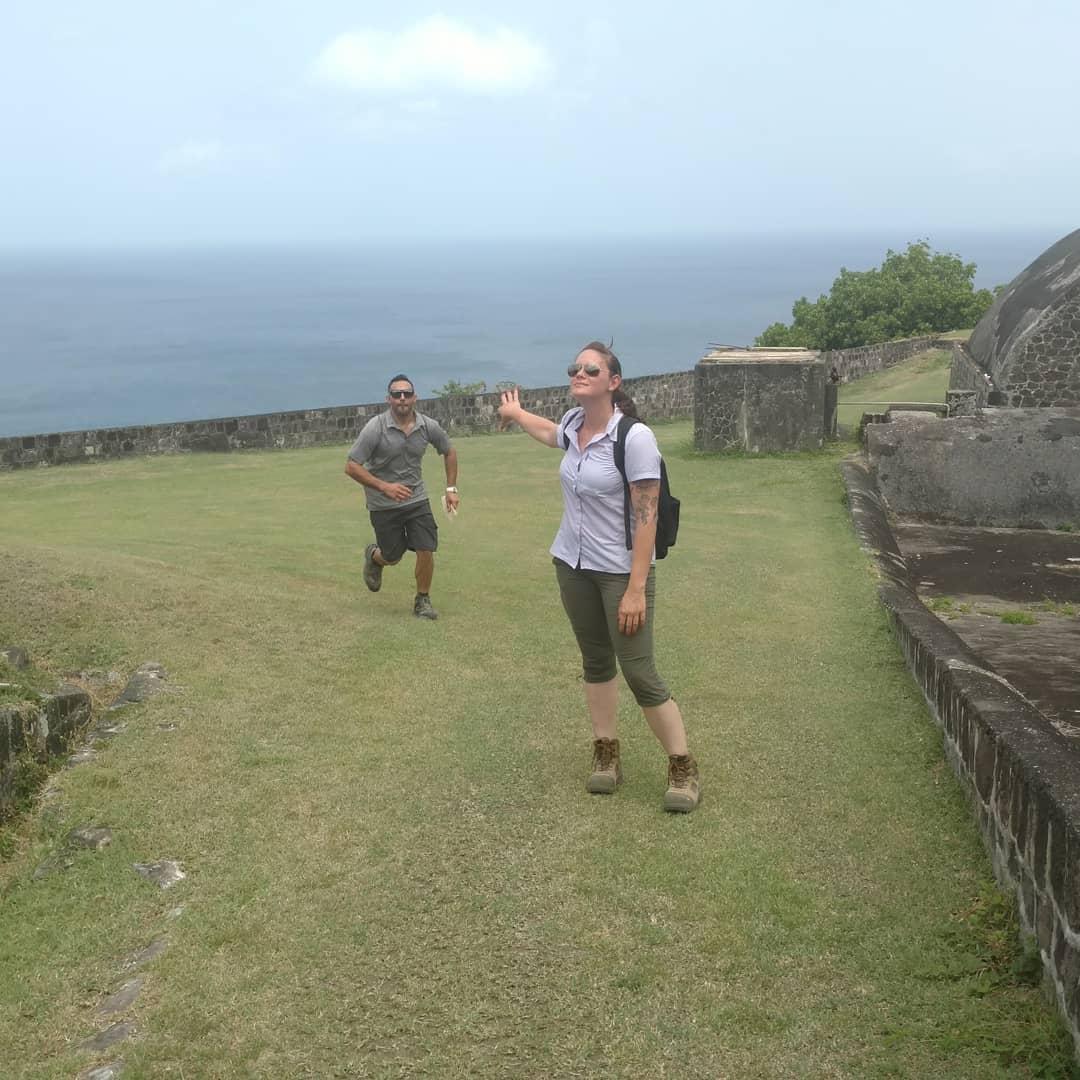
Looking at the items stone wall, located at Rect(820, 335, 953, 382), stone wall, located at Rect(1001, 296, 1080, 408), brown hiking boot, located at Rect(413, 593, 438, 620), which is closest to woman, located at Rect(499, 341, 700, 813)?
brown hiking boot, located at Rect(413, 593, 438, 620)

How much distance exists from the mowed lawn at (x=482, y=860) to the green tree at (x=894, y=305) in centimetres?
3729

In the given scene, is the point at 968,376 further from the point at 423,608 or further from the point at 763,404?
the point at 423,608

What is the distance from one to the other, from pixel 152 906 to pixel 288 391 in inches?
5302

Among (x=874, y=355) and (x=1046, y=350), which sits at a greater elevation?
(x=1046, y=350)

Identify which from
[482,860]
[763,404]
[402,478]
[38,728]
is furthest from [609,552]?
[763,404]

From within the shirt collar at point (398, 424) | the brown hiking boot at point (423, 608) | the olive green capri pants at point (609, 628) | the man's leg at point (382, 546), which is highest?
the shirt collar at point (398, 424)

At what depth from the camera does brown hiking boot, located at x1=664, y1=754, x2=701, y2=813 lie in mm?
5633

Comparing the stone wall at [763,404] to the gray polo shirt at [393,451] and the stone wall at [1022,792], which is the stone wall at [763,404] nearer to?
the gray polo shirt at [393,451]

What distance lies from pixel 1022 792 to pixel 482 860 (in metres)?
2.00

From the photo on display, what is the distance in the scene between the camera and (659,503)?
5.56m

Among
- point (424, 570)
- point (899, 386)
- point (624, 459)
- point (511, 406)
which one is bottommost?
point (899, 386)

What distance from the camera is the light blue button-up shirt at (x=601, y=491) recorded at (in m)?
5.37

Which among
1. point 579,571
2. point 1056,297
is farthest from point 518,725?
point 1056,297

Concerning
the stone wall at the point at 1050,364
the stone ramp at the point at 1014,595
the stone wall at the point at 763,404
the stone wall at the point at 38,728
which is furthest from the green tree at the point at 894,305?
the stone wall at the point at 38,728
